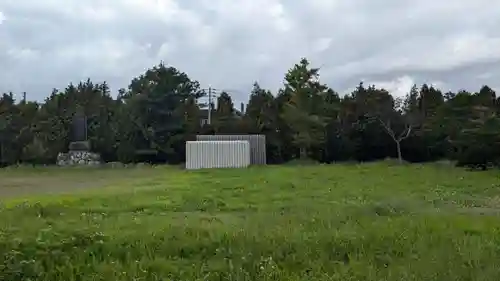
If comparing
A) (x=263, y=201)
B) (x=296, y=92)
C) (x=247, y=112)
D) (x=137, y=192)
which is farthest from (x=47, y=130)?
(x=263, y=201)

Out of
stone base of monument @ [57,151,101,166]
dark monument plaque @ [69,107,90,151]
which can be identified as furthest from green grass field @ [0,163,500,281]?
dark monument plaque @ [69,107,90,151]

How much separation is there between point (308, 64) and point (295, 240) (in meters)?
17.8

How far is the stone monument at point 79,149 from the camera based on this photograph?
2233 cm

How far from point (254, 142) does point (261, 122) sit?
1.85m

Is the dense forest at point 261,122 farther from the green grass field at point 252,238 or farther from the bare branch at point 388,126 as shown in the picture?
the green grass field at point 252,238

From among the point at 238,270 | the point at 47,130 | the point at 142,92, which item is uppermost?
the point at 142,92

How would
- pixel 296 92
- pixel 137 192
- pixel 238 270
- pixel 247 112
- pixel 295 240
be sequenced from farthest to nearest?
pixel 247 112 < pixel 296 92 < pixel 137 192 < pixel 295 240 < pixel 238 270

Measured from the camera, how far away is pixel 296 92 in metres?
22.2

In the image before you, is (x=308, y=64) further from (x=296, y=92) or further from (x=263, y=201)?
(x=263, y=201)

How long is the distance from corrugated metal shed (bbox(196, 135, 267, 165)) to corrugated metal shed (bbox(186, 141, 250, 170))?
0.97 m

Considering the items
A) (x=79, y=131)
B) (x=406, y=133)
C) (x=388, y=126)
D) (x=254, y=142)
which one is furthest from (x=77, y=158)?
(x=406, y=133)

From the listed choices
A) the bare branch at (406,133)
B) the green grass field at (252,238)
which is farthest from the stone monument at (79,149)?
the green grass field at (252,238)

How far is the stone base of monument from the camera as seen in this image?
73.0ft

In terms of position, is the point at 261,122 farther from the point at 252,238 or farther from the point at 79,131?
the point at 252,238
